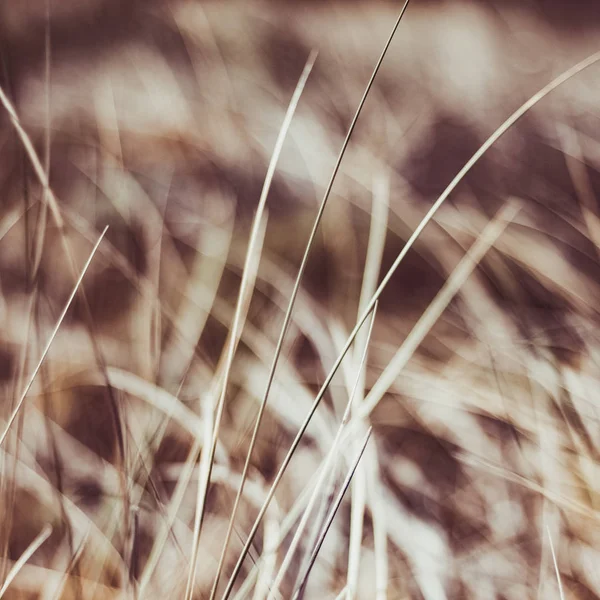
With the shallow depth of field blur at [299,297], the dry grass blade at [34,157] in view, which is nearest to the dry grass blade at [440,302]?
the shallow depth of field blur at [299,297]

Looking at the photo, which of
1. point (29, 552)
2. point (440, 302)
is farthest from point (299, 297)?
point (29, 552)

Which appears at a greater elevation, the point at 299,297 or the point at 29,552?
the point at 299,297

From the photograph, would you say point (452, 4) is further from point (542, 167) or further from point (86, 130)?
point (86, 130)

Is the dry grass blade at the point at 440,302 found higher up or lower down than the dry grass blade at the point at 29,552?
higher up

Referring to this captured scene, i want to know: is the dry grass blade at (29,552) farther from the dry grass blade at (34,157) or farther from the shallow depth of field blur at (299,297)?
the dry grass blade at (34,157)

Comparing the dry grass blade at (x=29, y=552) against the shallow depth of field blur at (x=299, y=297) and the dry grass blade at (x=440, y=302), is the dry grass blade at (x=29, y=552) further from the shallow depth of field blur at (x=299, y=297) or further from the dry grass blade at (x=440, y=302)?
the dry grass blade at (x=440, y=302)

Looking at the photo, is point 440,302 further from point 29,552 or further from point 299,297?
point 29,552

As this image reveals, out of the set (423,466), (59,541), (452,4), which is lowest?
(59,541)

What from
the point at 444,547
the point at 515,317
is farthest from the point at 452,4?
the point at 444,547
